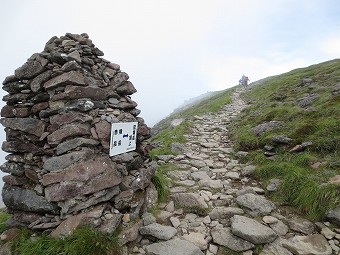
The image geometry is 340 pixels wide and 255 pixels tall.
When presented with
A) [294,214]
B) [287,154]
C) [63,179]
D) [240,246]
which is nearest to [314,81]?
[287,154]

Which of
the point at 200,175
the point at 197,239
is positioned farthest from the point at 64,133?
the point at 200,175

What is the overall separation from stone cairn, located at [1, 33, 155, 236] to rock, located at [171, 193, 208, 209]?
3.22ft

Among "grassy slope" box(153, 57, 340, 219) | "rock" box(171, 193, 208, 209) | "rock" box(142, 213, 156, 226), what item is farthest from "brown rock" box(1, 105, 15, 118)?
"grassy slope" box(153, 57, 340, 219)

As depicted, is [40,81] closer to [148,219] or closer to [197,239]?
[148,219]

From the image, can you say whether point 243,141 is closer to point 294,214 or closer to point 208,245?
point 294,214

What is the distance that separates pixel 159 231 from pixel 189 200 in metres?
1.64

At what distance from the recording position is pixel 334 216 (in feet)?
18.1

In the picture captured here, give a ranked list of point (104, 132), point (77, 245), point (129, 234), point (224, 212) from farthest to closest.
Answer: point (224, 212) < point (104, 132) < point (129, 234) < point (77, 245)

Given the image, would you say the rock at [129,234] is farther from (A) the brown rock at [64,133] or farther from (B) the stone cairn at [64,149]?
(A) the brown rock at [64,133]

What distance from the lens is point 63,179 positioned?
218 inches

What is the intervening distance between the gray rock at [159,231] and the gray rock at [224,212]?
126cm

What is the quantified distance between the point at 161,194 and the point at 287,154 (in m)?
4.91

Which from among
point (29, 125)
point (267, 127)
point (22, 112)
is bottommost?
point (267, 127)

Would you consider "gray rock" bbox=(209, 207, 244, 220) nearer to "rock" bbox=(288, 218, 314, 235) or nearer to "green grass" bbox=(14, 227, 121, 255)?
"rock" bbox=(288, 218, 314, 235)
